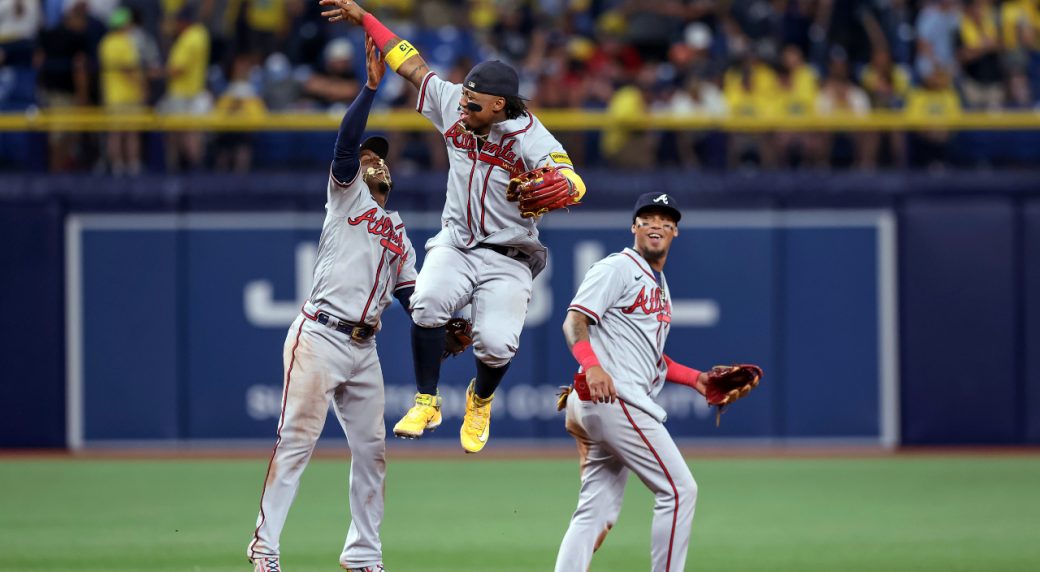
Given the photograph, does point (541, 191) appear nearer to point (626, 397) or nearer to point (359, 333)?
point (626, 397)

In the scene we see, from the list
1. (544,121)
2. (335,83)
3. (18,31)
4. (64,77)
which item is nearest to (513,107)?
(544,121)

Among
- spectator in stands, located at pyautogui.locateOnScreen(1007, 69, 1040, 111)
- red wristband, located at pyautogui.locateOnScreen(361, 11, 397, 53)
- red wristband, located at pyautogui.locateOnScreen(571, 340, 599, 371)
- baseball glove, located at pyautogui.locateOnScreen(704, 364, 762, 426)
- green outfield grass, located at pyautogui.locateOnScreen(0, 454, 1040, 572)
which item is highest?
spectator in stands, located at pyautogui.locateOnScreen(1007, 69, 1040, 111)

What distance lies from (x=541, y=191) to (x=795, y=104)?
348 inches

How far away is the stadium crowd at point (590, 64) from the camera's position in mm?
14852

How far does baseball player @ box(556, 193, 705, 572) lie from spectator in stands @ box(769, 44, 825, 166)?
781 cm

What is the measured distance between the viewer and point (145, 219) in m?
14.7

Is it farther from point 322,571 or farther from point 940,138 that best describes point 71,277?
point 940,138

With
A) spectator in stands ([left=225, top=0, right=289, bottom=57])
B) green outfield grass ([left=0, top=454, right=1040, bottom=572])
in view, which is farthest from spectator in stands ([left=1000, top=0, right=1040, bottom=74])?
spectator in stands ([left=225, top=0, right=289, bottom=57])

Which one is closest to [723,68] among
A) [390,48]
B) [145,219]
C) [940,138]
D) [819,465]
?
[940,138]

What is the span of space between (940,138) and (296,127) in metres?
6.46

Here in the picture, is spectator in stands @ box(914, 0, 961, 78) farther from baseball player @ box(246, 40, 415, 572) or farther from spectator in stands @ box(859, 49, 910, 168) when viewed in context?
baseball player @ box(246, 40, 415, 572)

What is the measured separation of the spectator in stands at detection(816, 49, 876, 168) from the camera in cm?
1490

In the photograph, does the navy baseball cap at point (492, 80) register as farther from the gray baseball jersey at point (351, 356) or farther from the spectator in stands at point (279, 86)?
the spectator in stands at point (279, 86)

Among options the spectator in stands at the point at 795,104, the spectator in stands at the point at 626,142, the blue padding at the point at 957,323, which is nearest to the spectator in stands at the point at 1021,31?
the blue padding at the point at 957,323
